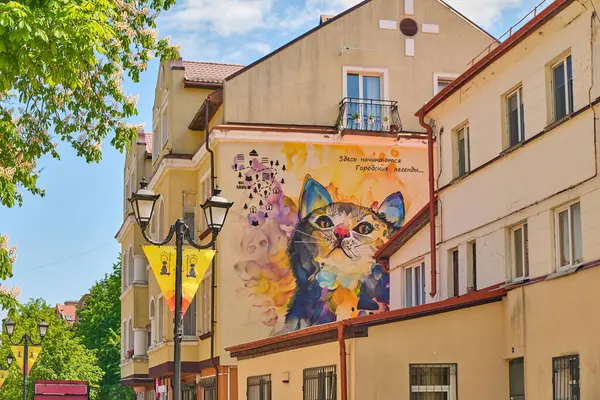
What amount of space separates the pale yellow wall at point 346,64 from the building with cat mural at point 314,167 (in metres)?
0.03

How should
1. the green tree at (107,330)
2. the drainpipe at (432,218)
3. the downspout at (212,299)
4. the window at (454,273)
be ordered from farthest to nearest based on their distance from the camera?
the green tree at (107,330) < the downspout at (212,299) < the drainpipe at (432,218) < the window at (454,273)

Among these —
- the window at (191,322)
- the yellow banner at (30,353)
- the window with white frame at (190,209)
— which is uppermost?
the window with white frame at (190,209)

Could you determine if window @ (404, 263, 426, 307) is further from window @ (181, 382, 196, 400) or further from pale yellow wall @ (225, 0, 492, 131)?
window @ (181, 382, 196, 400)

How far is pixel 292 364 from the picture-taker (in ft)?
72.2

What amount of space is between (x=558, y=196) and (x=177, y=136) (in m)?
19.4

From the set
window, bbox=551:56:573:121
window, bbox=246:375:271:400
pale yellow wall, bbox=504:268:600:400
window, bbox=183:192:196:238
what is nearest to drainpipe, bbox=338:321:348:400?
pale yellow wall, bbox=504:268:600:400

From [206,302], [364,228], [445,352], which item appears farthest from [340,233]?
[445,352]

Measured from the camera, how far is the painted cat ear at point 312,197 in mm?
31281

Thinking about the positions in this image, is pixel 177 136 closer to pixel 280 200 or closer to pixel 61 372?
pixel 280 200

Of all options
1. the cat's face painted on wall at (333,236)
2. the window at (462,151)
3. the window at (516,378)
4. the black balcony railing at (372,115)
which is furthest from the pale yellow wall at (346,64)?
the window at (516,378)

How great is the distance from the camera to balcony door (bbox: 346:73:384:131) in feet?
106

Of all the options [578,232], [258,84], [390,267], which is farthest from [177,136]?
[578,232]

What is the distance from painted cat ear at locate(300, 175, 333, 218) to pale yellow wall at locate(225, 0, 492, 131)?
183 centimetres

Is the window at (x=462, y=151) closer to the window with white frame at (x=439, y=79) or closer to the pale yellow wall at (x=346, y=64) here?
the pale yellow wall at (x=346, y=64)
